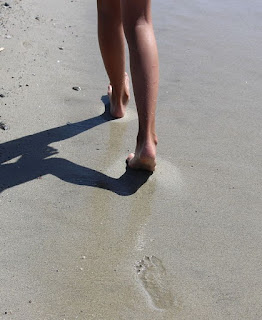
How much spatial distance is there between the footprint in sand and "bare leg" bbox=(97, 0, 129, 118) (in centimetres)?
117

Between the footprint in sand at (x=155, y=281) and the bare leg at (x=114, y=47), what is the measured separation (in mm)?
1174

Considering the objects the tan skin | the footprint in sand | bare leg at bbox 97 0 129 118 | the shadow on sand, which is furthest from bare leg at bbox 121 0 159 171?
the footprint in sand

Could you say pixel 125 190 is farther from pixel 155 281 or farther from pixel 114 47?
pixel 114 47

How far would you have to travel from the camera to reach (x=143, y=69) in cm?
258

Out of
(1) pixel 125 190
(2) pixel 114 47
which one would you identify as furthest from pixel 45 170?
(2) pixel 114 47

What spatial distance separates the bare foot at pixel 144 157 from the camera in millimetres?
2553

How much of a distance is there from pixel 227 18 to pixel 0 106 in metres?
2.24

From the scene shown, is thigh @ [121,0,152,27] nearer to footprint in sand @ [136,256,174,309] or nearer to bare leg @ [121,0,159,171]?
bare leg @ [121,0,159,171]

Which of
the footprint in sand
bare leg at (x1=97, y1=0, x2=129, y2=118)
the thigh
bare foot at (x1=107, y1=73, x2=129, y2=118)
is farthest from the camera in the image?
bare foot at (x1=107, y1=73, x2=129, y2=118)

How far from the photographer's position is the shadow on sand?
2.62 m

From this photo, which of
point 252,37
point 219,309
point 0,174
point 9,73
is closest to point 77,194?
point 0,174

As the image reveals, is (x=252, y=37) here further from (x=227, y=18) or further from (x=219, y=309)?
(x=219, y=309)

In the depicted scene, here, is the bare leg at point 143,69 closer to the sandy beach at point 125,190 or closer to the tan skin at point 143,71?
the tan skin at point 143,71

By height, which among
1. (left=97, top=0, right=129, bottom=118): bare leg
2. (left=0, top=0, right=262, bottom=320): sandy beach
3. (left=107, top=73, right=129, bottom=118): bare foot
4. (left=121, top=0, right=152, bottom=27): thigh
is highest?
(left=121, top=0, right=152, bottom=27): thigh
